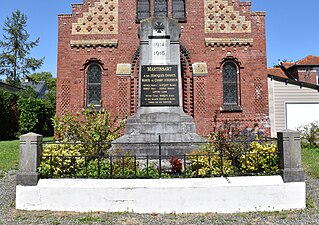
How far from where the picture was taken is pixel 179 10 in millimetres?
18000

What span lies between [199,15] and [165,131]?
37.0ft

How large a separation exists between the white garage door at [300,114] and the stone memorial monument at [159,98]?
41.1 feet

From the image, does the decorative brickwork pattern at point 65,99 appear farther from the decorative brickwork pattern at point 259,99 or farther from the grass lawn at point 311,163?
the grass lawn at point 311,163

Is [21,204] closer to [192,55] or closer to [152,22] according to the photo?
[152,22]

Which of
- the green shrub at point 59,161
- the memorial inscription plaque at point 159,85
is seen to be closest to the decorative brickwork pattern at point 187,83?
the memorial inscription plaque at point 159,85

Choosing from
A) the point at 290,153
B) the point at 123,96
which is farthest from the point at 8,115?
the point at 290,153

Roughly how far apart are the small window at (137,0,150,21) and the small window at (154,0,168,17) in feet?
1.60

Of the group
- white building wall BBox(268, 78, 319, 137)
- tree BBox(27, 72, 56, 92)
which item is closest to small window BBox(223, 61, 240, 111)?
white building wall BBox(268, 78, 319, 137)

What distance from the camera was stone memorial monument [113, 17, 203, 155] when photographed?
8508mm

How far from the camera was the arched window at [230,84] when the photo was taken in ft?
57.6

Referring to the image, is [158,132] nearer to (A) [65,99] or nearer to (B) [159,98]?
(B) [159,98]

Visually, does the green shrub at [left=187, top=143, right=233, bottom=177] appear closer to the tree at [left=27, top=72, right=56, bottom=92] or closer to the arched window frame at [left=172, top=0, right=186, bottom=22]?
the arched window frame at [left=172, top=0, right=186, bottom=22]

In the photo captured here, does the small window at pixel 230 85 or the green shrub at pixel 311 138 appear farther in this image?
the small window at pixel 230 85

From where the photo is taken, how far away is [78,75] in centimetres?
1758
